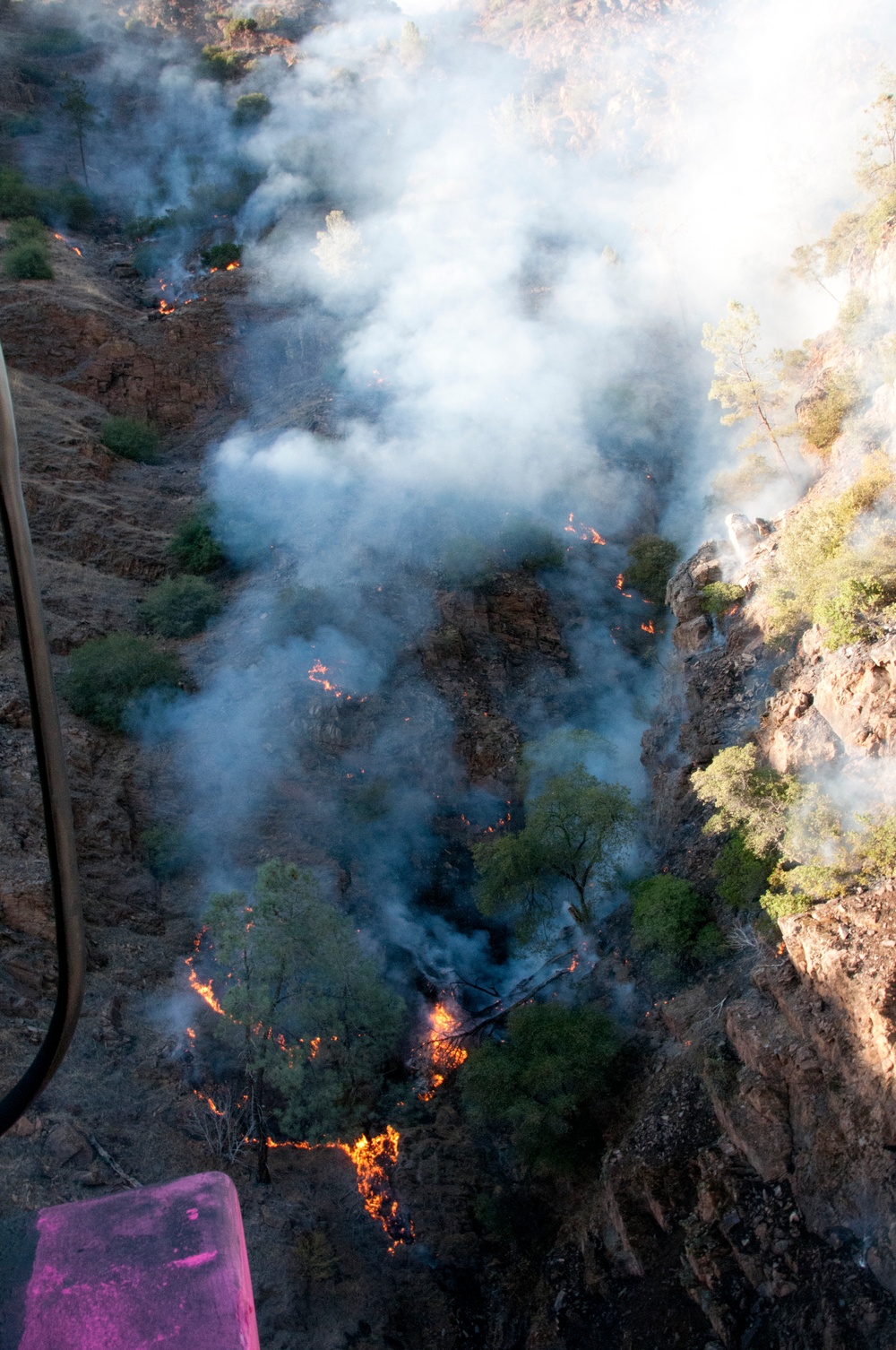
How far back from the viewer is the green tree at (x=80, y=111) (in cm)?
4116

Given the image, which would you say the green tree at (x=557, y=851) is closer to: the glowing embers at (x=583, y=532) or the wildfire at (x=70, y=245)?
the glowing embers at (x=583, y=532)

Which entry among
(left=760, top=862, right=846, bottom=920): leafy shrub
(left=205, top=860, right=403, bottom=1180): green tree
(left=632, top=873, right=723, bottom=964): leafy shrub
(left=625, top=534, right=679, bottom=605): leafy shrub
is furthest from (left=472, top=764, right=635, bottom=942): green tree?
(left=625, top=534, right=679, bottom=605): leafy shrub

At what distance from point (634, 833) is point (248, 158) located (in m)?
42.3

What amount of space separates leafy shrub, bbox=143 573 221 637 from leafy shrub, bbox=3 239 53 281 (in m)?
15.6

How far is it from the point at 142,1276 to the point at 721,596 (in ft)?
56.7

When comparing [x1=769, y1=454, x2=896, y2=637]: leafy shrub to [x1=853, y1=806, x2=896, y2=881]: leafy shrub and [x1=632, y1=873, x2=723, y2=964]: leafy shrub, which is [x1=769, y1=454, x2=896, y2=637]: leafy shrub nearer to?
[x1=853, y1=806, x2=896, y2=881]: leafy shrub

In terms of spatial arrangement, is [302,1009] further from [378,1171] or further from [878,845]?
[878,845]

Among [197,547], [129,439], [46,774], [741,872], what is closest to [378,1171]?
[741,872]

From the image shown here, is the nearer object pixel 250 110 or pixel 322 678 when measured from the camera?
pixel 322 678

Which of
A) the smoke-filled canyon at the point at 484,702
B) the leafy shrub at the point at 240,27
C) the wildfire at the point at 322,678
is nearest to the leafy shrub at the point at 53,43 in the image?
the smoke-filled canyon at the point at 484,702

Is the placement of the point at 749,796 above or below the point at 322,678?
above

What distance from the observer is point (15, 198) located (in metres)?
34.7

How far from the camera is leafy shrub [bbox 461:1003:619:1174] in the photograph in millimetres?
12422

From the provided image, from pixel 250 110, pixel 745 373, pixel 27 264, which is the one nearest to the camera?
pixel 745 373
